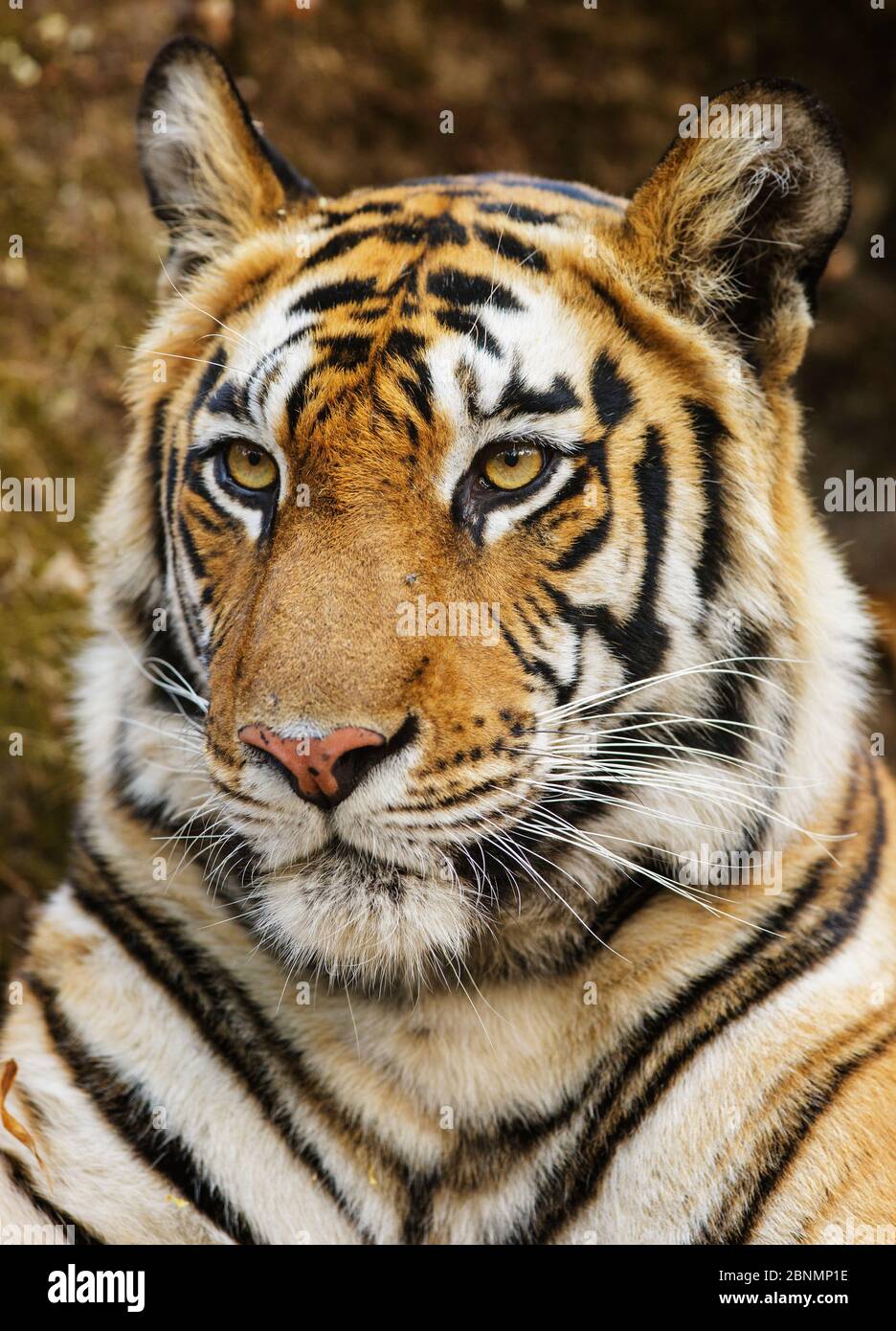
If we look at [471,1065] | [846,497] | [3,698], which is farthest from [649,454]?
[846,497]

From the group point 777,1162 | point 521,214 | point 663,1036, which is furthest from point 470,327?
point 777,1162

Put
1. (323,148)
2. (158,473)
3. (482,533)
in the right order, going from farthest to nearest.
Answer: (323,148) < (158,473) < (482,533)

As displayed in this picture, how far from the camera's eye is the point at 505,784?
177 centimetres

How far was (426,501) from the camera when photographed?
5.98ft

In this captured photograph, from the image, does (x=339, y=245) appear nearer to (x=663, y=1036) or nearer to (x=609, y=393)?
(x=609, y=393)

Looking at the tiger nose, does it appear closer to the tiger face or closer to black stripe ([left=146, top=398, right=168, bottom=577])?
the tiger face

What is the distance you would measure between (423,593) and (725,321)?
0.68 metres

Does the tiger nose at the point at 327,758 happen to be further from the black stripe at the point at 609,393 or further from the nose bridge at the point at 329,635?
the black stripe at the point at 609,393

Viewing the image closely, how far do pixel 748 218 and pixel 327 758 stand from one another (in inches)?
41.5

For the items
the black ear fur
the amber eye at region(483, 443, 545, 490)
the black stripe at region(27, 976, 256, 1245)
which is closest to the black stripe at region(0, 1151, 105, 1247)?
the black stripe at region(27, 976, 256, 1245)

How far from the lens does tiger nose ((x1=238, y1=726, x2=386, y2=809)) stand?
1.61 metres

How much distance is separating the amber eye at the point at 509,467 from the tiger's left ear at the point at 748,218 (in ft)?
1.21

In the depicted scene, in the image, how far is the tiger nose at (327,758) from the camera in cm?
161

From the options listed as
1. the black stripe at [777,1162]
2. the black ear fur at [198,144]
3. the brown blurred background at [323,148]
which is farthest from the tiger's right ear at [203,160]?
the black stripe at [777,1162]
